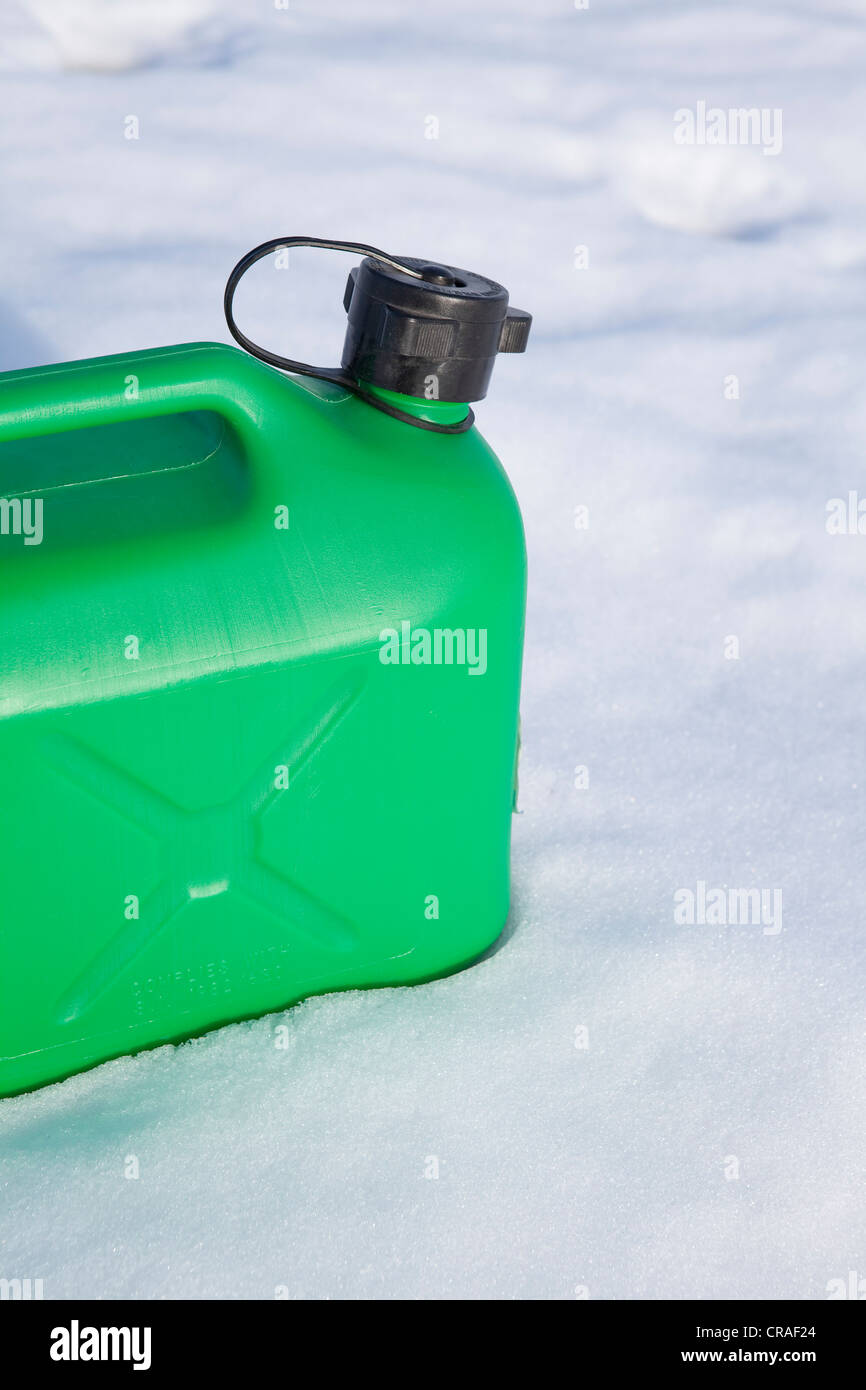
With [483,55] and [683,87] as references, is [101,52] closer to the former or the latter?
[483,55]

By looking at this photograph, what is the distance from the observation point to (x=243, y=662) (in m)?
0.71

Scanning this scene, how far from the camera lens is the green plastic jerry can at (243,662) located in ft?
2.30

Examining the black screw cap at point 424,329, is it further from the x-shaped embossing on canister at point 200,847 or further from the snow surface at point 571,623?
the snow surface at point 571,623

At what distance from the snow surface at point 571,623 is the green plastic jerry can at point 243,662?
0.24 feet

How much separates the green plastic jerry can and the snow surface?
0.07m

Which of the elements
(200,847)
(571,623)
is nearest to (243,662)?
(200,847)

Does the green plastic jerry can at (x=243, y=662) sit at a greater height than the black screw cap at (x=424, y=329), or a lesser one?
lesser

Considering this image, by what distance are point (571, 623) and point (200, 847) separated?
1.76ft

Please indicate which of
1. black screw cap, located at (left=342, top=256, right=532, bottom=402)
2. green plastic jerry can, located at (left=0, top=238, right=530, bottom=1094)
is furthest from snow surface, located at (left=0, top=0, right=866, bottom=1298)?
black screw cap, located at (left=342, top=256, right=532, bottom=402)

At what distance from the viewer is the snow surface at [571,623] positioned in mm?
724

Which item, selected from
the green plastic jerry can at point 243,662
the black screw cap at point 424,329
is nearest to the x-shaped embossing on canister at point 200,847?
the green plastic jerry can at point 243,662

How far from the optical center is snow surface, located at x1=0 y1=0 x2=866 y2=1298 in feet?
2.37

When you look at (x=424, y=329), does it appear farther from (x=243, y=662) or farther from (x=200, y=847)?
(x=200, y=847)

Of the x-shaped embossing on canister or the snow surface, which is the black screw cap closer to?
the x-shaped embossing on canister
